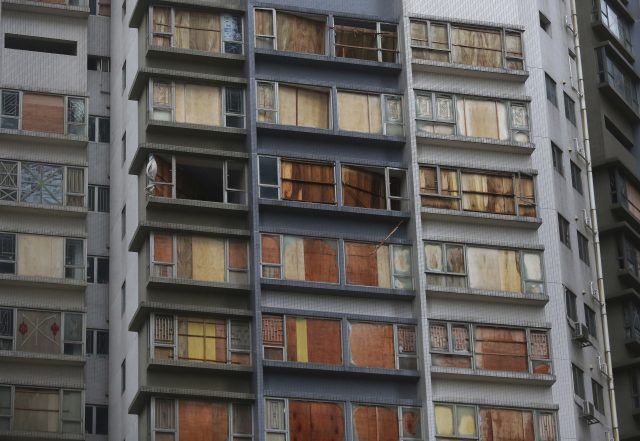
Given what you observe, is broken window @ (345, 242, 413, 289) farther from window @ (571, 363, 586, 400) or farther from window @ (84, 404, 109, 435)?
window @ (84, 404, 109, 435)

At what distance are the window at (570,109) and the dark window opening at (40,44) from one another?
60.6ft

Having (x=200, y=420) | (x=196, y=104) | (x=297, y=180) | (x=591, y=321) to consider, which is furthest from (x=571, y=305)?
(x=196, y=104)

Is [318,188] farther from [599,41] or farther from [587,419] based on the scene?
[599,41]

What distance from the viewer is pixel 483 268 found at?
61.3 metres

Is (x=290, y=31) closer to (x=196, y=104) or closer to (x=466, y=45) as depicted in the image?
(x=196, y=104)

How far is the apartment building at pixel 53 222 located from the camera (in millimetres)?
60531

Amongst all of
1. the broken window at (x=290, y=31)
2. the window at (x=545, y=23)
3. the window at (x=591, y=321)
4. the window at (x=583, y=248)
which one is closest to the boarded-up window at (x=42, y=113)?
the broken window at (x=290, y=31)

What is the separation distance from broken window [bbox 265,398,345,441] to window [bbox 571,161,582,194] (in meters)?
14.2

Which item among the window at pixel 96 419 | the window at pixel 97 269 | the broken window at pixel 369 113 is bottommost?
the window at pixel 96 419

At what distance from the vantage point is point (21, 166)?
2488 inches

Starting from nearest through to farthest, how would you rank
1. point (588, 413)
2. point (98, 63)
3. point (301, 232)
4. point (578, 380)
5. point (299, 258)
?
1. point (299, 258)
2. point (301, 232)
3. point (588, 413)
4. point (578, 380)
5. point (98, 63)

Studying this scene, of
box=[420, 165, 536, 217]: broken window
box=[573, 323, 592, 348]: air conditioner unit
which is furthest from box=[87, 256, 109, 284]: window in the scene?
box=[573, 323, 592, 348]: air conditioner unit

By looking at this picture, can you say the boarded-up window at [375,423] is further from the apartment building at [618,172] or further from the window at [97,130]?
the apartment building at [618,172]

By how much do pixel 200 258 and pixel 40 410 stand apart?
762cm
